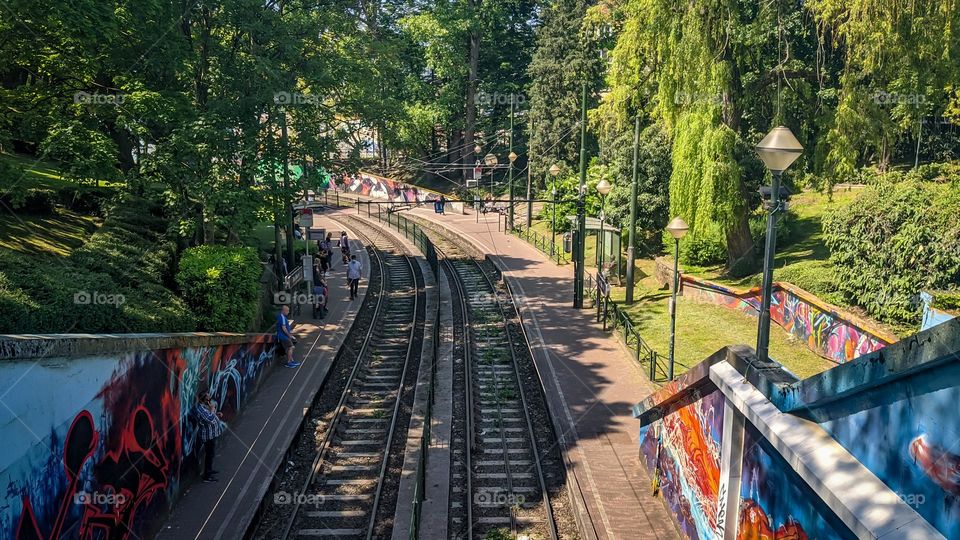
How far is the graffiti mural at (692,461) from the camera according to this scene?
31.6ft

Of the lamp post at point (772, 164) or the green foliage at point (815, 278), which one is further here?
the green foliage at point (815, 278)

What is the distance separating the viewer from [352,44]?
26594mm

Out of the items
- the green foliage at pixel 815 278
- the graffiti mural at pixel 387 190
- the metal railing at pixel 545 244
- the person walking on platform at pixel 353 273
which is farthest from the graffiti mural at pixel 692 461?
the graffiti mural at pixel 387 190

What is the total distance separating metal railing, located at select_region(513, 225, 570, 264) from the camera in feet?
118

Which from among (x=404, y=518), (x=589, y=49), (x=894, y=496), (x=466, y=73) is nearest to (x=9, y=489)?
(x=404, y=518)

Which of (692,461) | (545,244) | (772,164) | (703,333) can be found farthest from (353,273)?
(772,164)

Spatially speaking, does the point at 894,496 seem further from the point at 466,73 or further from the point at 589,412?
the point at 466,73

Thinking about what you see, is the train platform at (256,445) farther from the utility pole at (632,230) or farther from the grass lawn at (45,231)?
the utility pole at (632,230)

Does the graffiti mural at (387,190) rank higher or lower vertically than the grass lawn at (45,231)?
higher

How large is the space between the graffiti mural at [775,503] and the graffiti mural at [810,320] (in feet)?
26.1

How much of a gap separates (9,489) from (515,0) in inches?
2277

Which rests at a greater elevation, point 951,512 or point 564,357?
point 951,512

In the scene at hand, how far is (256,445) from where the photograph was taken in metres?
14.4

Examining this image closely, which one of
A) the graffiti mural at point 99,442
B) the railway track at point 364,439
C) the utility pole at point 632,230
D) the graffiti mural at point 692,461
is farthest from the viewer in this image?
the utility pole at point 632,230
